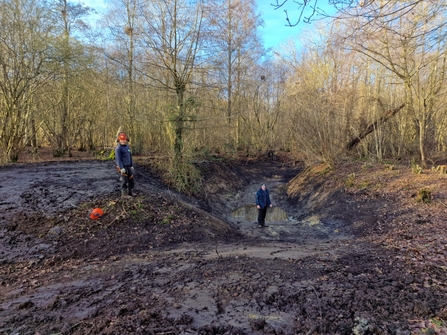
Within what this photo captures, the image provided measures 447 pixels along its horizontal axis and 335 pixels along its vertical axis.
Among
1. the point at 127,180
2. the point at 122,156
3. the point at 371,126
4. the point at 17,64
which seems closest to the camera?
the point at 122,156

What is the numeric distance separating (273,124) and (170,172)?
58.7ft

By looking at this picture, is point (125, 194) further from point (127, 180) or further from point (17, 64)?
point (17, 64)

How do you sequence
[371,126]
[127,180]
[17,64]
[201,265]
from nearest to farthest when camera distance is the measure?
1. [201,265]
2. [127,180]
3. [17,64]
4. [371,126]

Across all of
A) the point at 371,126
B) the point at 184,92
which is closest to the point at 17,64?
the point at 184,92

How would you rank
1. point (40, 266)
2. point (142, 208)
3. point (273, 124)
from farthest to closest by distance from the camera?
point (273, 124) < point (142, 208) < point (40, 266)

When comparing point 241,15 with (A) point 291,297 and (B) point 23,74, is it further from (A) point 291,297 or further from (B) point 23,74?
(A) point 291,297

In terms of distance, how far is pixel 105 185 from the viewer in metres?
9.28

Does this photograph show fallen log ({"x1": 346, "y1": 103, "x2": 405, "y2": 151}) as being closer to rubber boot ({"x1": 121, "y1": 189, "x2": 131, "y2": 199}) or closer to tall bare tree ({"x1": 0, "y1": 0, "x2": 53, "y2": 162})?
rubber boot ({"x1": 121, "y1": 189, "x2": 131, "y2": 199})

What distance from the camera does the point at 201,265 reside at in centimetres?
475

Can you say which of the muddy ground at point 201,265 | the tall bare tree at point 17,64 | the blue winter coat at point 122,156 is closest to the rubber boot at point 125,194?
the muddy ground at point 201,265

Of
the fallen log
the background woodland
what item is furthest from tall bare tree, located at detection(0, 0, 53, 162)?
the fallen log

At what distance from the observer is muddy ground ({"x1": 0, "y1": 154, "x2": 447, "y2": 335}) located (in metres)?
2.97

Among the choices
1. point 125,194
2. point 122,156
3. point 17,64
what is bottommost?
point 125,194

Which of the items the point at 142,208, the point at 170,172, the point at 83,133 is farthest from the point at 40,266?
the point at 83,133
